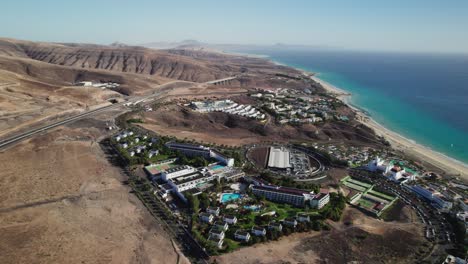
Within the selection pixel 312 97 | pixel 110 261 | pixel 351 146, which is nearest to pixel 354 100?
pixel 312 97

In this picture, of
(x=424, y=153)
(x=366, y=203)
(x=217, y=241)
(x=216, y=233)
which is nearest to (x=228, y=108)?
(x=424, y=153)

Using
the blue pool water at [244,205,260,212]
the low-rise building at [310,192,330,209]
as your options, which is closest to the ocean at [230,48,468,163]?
the low-rise building at [310,192,330,209]

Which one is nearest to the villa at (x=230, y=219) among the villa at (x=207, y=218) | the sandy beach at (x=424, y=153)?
the villa at (x=207, y=218)

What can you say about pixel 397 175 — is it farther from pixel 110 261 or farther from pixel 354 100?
pixel 354 100

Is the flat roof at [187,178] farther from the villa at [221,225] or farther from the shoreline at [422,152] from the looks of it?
the shoreline at [422,152]

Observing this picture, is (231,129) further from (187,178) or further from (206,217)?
(206,217)
